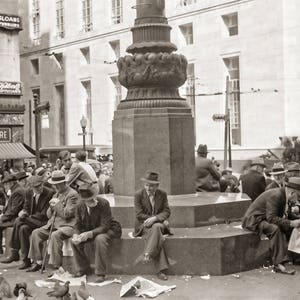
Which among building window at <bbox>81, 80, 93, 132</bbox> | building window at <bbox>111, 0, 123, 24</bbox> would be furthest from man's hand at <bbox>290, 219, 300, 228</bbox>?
building window at <bbox>81, 80, 93, 132</bbox>

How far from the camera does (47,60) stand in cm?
5738

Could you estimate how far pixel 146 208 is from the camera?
908 centimetres

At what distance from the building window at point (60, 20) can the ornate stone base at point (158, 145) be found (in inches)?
1825

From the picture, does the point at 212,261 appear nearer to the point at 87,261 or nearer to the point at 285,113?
the point at 87,261

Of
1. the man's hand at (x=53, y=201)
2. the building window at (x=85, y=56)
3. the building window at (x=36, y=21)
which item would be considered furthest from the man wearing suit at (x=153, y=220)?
the building window at (x=36, y=21)

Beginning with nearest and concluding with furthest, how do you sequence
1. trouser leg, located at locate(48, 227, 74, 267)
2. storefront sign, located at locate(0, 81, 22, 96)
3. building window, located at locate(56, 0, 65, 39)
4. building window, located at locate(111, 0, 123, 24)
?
trouser leg, located at locate(48, 227, 74, 267) < storefront sign, located at locate(0, 81, 22, 96) < building window, located at locate(111, 0, 123, 24) < building window, located at locate(56, 0, 65, 39)

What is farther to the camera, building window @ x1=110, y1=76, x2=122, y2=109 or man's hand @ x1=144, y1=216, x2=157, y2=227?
building window @ x1=110, y1=76, x2=122, y2=109

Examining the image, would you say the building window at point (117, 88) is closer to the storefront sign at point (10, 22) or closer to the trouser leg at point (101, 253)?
the storefront sign at point (10, 22)

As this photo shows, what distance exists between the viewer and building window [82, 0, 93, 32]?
5278 centimetres

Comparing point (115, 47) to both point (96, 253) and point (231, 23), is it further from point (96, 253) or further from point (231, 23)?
point (96, 253)

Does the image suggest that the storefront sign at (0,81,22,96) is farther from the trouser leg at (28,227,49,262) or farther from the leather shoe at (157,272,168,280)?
the leather shoe at (157,272,168,280)

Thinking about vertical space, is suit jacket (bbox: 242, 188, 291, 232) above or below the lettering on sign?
below

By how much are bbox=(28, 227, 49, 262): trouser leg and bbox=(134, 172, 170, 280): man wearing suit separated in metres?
1.58

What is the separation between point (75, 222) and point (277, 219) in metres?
2.85
